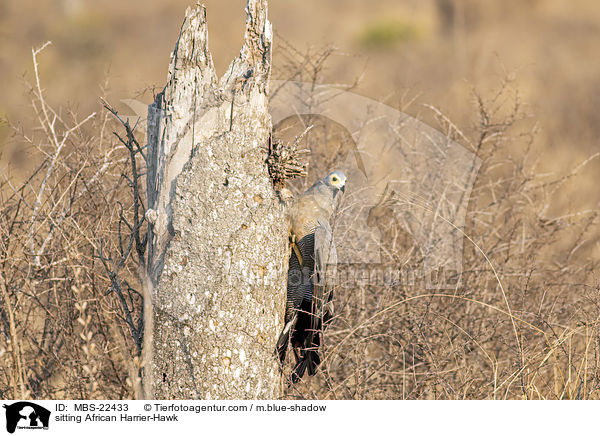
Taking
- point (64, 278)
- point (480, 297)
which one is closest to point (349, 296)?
point (480, 297)

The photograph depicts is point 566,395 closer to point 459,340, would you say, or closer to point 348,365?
point 459,340

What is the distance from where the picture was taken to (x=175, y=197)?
2.43 m

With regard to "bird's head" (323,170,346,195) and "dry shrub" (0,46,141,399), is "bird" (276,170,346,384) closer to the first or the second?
"bird's head" (323,170,346,195)

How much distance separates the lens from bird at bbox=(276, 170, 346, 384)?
277 cm

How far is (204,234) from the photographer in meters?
2.44

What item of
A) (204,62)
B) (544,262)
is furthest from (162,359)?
(544,262)

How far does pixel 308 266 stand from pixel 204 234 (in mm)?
626

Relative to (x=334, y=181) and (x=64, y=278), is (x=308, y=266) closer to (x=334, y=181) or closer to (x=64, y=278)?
(x=334, y=181)
